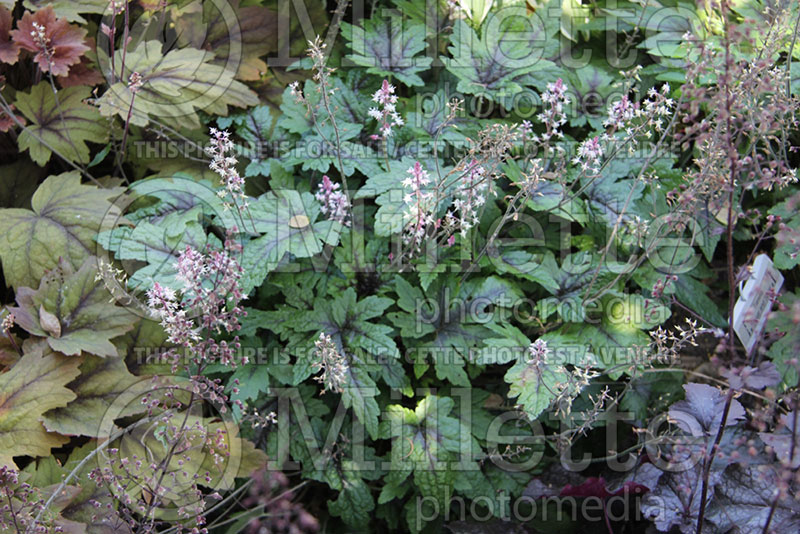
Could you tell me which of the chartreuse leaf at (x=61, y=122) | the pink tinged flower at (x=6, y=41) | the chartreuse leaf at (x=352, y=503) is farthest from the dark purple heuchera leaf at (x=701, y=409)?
the pink tinged flower at (x=6, y=41)

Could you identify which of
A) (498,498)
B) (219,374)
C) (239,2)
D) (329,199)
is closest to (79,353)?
(219,374)

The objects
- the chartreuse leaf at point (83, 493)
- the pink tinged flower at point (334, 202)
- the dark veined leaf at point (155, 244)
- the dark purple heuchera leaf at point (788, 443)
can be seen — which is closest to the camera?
the dark purple heuchera leaf at point (788, 443)

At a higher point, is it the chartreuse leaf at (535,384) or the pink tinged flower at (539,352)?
the pink tinged flower at (539,352)

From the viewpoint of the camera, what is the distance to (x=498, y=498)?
6.58ft

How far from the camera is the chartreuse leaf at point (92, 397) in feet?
5.92

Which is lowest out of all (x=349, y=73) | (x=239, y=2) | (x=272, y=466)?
(x=272, y=466)

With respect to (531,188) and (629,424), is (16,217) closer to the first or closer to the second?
(531,188)

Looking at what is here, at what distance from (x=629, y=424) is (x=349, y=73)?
4.77 feet

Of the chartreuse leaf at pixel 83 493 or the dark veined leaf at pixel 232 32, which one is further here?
the dark veined leaf at pixel 232 32

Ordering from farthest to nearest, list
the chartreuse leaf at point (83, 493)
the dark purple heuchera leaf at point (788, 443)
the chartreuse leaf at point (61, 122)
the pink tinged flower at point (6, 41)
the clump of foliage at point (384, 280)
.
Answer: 1. the chartreuse leaf at point (61, 122)
2. the pink tinged flower at point (6, 41)
3. the clump of foliage at point (384, 280)
4. the chartreuse leaf at point (83, 493)
5. the dark purple heuchera leaf at point (788, 443)

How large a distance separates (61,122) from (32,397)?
3.13 feet

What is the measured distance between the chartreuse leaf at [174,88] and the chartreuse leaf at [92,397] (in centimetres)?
75

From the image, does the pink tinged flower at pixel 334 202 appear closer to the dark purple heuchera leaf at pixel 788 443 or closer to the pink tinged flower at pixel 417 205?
the pink tinged flower at pixel 417 205

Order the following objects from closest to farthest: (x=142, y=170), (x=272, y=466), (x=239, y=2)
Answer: (x=272, y=466) → (x=142, y=170) → (x=239, y=2)
